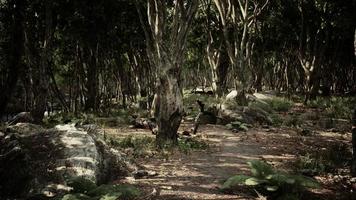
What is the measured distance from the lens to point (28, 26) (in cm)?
1752

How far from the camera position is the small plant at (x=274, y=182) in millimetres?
6816

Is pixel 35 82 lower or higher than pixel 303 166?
higher

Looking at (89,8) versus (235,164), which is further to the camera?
(89,8)

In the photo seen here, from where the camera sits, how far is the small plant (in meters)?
6.82

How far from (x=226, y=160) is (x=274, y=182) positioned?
124 inches

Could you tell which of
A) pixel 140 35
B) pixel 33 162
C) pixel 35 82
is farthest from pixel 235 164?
pixel 140 35

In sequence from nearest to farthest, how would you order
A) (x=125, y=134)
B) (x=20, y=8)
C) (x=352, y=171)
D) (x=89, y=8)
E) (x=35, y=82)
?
(x=352, y=171), (x=125, y=134), (x=20, y=8), (x=35, y=82), (x=89, y=8)

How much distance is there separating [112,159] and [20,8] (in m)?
9.96

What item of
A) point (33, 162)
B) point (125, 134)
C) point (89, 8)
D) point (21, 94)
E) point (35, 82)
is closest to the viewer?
point (33, 162)

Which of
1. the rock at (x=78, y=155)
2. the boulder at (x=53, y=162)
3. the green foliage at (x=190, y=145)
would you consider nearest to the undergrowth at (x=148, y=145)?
the green foliage at (x=190, y=145)

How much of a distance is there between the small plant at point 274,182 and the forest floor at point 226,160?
320mm

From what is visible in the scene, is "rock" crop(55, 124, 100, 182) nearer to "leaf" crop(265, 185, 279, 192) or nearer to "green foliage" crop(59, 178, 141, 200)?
"green foliage" crop(59, 178, 141, 200)

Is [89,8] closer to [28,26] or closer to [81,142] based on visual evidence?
[28,26]

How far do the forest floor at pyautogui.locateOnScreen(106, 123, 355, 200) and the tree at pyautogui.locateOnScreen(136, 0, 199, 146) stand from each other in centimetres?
98
